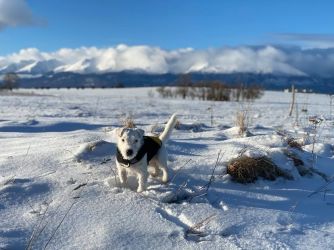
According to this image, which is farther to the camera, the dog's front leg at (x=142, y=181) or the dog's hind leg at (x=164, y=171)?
the dog's hind leg at (x=164, y=171)

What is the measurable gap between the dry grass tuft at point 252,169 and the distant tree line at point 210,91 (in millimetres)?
23893

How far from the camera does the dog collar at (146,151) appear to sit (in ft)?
15.0

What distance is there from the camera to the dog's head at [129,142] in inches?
179

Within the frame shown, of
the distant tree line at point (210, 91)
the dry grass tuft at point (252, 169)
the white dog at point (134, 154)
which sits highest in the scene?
the white dog at point (134, 154)

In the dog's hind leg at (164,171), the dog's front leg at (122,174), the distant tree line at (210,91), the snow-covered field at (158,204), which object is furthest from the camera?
the distant tree line at (210,91)

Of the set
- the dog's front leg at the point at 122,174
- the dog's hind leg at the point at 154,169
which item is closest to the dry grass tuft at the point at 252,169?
the dog's hind leg at the point at 154,169

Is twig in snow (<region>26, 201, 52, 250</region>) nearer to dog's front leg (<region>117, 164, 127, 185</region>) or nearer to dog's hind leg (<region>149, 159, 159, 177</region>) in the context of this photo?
dog's front leg (<region>117, 164, 127, 185</region>)

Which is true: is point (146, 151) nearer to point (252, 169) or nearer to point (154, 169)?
point (154, 169)

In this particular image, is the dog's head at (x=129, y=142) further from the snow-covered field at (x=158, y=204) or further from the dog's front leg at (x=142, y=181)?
the snow-covered field at (x=158, y=204)

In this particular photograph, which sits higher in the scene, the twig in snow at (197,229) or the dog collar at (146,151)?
the dog collar at (146,151)

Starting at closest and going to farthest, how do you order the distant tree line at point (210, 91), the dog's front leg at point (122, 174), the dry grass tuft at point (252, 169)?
the dog's front leg at point (122, 174) < the dry grass tuft at point (252, 169) < the distant tree line at point (210, 91)

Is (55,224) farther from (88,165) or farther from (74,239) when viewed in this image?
(88,165)

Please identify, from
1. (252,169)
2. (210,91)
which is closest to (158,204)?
(252,169)

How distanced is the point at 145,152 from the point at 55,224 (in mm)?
1312
